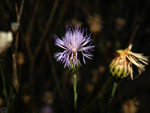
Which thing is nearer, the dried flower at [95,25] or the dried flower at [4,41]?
the dried flower at [4,41]

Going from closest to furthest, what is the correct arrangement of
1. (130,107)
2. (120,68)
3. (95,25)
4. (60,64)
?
1. (120,68)
2. (130,107)
3. (95,25)
4. (60,64)

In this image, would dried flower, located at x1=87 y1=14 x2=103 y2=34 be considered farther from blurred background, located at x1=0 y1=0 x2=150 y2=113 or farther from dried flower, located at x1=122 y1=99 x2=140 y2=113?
dried flower, located at x1=122 y1=99 x2=140 y2=113

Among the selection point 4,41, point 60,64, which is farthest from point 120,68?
point 60,64

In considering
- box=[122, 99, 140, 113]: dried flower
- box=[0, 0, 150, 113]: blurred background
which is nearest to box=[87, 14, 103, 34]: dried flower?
box=[0, 0, 150, 113]: blurred background

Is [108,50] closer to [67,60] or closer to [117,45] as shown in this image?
[117,45]

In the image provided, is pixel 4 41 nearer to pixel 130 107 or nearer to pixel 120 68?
pixel 120 68

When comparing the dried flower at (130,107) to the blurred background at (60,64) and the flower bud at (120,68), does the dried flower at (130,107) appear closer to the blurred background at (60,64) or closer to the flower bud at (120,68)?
the blurred background at (60,64)

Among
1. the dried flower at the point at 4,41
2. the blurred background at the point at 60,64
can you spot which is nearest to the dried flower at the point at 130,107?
the blurred background at the point at 60,64

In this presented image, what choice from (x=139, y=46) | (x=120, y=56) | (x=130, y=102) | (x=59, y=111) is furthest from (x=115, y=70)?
(x=139, y=46)
